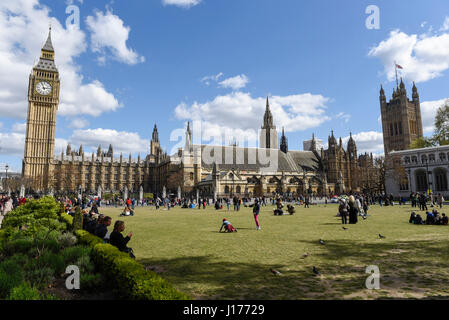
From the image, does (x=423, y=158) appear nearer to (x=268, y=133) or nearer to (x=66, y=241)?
(x=268, y=133)

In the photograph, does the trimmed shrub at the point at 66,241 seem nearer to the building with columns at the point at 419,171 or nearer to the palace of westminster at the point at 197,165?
the palace of westminster at the point at 197,165

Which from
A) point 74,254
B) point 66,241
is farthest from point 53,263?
point 66,241

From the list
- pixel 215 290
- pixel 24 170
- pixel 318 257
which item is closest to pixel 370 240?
pixel 318 257

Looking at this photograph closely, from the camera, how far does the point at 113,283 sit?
6.09 meters

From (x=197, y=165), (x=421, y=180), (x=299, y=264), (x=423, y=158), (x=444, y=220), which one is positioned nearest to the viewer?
(x=299, y=264)

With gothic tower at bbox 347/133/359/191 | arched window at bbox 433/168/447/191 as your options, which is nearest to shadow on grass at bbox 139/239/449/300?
arched window at bbox 433/168/447/191

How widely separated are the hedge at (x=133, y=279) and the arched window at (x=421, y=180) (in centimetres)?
6366

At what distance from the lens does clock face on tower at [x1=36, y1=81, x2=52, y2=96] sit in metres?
93.4

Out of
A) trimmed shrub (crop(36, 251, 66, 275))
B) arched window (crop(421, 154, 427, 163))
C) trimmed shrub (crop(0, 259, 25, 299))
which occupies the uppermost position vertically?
arched window (crop(421, 154, 427, 163))

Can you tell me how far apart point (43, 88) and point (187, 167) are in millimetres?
61418

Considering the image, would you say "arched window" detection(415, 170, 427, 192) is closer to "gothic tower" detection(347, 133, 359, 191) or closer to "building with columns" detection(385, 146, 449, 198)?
"building with columns" detection(385, 146, 449, 198)

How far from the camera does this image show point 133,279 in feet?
15.7
